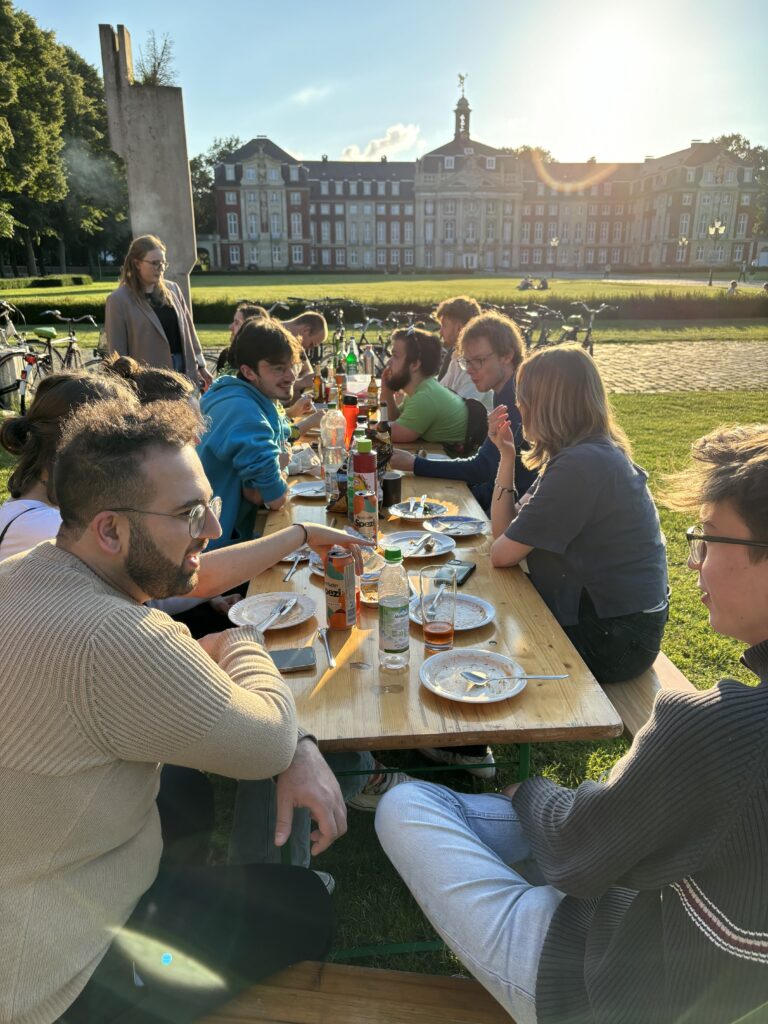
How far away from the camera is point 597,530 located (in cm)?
265

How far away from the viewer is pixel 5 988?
1.20 meters

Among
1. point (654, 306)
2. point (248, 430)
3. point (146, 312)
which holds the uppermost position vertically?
point (146, 312)

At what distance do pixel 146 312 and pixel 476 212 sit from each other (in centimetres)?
8420

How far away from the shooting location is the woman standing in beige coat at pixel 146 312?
554 cm

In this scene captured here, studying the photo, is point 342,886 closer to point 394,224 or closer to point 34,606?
point 34,606

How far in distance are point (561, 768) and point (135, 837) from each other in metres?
2.28

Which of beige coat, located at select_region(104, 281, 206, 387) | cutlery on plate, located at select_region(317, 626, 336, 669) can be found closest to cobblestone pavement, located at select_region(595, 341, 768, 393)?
beige coat, located at select_region(104, 281, 206, 387)

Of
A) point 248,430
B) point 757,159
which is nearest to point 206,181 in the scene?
point 757,159

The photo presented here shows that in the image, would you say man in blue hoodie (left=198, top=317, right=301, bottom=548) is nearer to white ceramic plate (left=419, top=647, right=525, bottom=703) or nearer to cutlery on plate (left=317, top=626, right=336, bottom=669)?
cutlery on plate (left=317, top=626, right=336, bottom=669)

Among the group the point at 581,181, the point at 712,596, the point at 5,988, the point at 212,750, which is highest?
the point at 581,181

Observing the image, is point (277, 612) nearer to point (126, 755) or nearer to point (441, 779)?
point (126, 755)

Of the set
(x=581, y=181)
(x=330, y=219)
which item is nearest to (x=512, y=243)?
(x=581, y=181)

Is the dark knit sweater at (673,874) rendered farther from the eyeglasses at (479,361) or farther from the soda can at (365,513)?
the eyeglasses at (479,361)

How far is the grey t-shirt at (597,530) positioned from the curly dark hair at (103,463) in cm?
158
